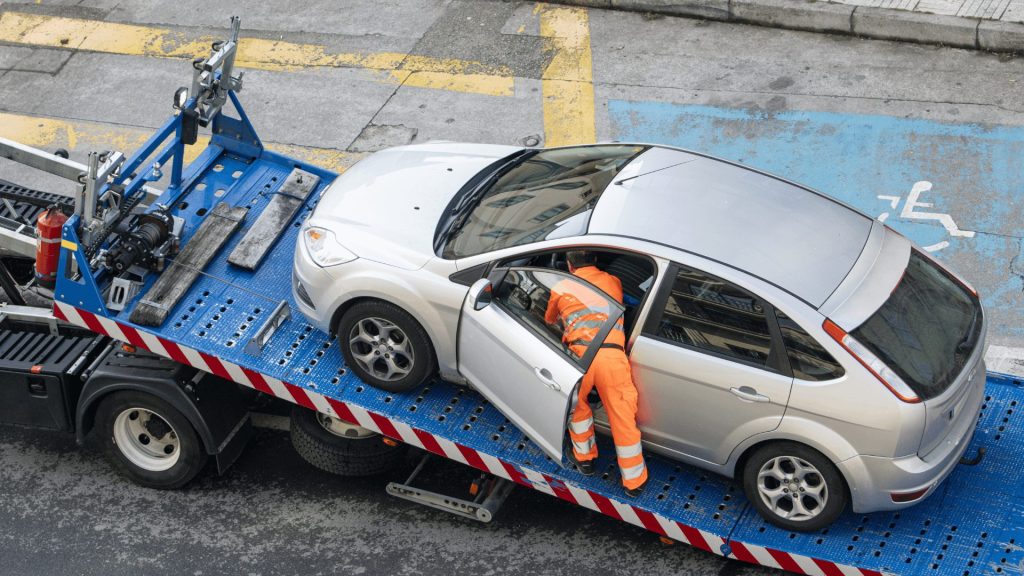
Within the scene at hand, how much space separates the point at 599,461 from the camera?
660 centimetres

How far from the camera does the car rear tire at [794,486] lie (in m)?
5.93

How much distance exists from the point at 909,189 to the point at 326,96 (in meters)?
5.42

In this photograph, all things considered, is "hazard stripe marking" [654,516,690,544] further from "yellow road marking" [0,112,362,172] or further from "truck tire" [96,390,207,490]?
"yellow road marking" [0,112,362,172]

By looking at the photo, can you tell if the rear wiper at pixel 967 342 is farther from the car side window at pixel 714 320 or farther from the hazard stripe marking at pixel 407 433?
the hazard stripe marking at pixel 407 433

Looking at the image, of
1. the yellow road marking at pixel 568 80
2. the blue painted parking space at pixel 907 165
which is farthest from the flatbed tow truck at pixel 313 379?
the yellow road marking at pixel 568 80

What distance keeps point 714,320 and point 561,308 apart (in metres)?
0.82

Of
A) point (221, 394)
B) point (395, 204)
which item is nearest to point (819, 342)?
point (395, 204)

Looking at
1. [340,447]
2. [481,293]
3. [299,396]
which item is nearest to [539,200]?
[481,293]

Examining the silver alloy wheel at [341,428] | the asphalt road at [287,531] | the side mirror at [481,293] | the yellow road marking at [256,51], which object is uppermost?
the yellow road marking at [256,51]

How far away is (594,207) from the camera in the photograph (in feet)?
21.2

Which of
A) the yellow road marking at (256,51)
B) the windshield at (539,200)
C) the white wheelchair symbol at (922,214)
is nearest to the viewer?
the windshield at (539,200)

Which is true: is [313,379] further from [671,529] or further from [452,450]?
[671,529]

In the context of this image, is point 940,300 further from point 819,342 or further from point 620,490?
point 620,490

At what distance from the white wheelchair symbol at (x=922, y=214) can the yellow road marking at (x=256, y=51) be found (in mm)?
3730
